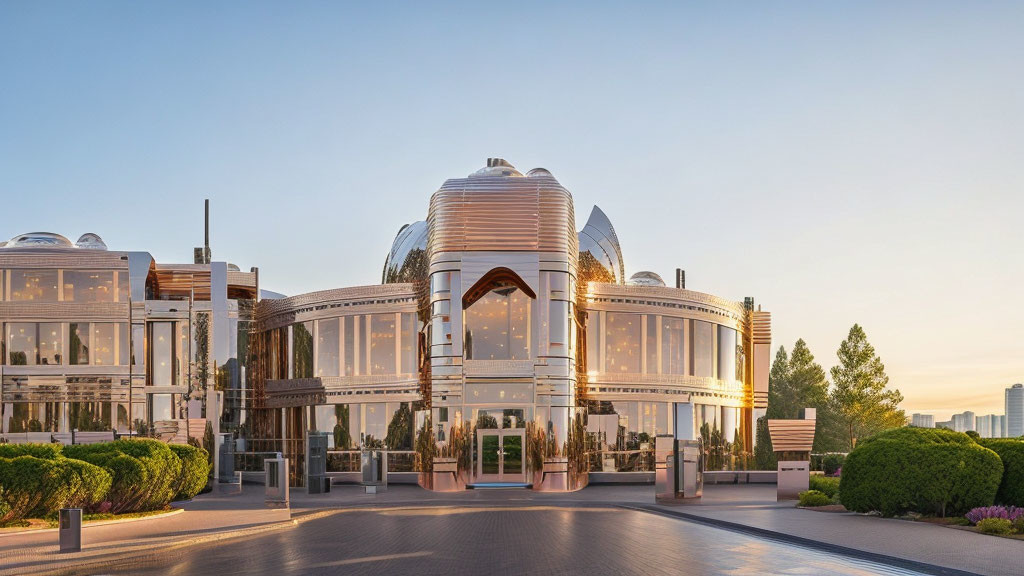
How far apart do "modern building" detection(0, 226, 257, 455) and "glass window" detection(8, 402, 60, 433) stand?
0.04m

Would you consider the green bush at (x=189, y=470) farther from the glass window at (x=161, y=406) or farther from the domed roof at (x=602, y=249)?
the domed roof at (x=602, y=249)

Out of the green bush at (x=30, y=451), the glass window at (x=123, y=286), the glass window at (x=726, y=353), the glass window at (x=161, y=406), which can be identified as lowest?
the glass window at (x=161, y=406)

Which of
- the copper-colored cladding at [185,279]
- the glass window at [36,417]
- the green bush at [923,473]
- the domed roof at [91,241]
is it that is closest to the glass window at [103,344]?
the glass window at [36,417]

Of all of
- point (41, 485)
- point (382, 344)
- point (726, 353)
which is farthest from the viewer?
point (726, 353)

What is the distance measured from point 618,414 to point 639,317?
4.54m

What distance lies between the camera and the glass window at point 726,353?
49531 mm

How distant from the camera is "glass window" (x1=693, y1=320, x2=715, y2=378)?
A: 48.3m

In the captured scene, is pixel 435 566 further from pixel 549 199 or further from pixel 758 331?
pixel 758 331

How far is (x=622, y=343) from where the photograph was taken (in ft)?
153

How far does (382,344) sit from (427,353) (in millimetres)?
2807

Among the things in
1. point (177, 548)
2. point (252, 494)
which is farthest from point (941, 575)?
point (252, 494)

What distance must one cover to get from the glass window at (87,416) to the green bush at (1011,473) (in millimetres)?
36744

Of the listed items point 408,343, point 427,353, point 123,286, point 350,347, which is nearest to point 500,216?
point 427,353

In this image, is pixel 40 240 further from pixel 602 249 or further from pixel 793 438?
pixel 793 438
